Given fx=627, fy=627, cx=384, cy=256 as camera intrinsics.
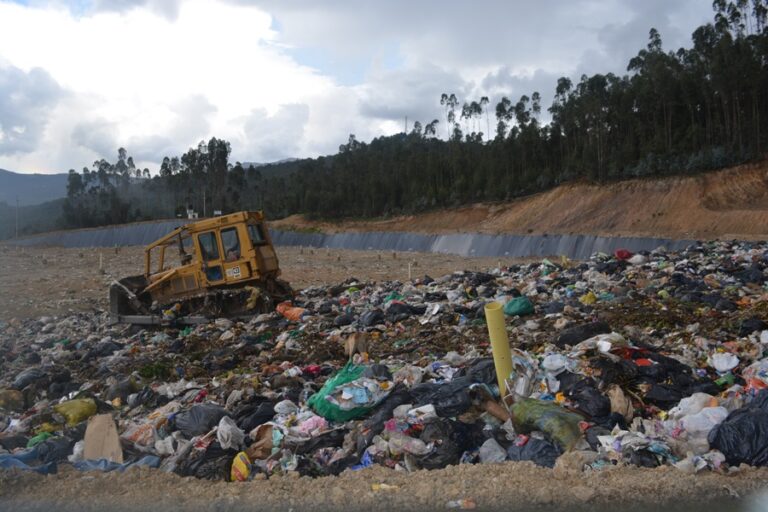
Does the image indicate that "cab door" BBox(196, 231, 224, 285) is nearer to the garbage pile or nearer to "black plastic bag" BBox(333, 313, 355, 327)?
the garbage pile

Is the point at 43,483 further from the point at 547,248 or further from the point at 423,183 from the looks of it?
the point at 423,183

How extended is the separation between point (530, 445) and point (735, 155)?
32983mm

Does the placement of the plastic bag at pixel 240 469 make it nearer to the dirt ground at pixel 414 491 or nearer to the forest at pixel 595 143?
the dirt ground at pixel 414 491

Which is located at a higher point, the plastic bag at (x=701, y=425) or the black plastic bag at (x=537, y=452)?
the plastic bag at (x=701, y=425)

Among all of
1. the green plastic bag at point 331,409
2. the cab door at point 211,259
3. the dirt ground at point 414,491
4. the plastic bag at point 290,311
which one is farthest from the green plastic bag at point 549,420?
the cab door at point 211,259

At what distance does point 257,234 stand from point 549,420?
8024 millimetres

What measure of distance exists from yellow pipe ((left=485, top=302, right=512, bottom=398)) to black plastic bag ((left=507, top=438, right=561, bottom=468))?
0.64 m

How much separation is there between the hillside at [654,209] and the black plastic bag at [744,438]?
23241mm

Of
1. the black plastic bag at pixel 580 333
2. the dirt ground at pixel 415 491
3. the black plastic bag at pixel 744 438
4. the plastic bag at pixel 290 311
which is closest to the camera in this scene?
the dirt ground at pixel 415 491

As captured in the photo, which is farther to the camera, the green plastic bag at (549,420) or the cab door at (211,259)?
the cab door at (211,259)

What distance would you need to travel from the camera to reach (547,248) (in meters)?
28.1

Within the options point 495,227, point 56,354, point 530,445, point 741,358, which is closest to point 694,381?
point 741,358

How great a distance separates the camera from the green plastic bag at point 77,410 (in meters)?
5.65

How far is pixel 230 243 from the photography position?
36.0 feet
